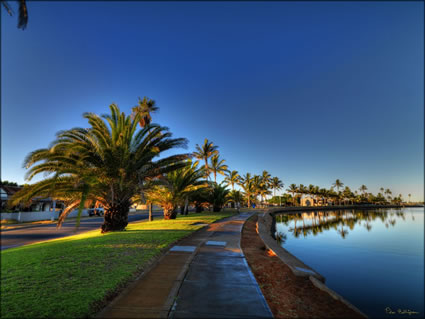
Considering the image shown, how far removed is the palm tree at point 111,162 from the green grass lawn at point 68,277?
3316 millimetres

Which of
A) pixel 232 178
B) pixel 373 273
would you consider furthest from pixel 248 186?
pixel 373 273

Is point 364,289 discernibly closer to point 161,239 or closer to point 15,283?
point 161,239

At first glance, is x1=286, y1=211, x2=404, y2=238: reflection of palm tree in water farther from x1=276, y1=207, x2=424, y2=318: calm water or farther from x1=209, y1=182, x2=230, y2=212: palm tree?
x1=209, y1=182, x2=230, y2=212: palm tree

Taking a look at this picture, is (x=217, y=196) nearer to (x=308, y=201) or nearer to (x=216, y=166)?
(x=216, y=166)

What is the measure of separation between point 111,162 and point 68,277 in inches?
286

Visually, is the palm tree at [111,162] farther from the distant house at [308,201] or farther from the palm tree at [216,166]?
the distant house at [308,201]

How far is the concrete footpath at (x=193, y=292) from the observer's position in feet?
14.0

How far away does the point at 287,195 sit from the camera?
435 ft

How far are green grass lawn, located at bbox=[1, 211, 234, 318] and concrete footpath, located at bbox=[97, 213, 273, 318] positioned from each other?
1.35ft

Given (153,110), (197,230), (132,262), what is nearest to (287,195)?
(153,110)

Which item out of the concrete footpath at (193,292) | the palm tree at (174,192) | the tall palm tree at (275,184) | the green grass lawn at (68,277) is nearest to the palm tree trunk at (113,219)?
the green grass lawn at (68,277)

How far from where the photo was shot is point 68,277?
5551 mm

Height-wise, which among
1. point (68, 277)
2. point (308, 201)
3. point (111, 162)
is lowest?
point (308, 201)

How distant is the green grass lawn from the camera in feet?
13.3
